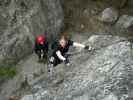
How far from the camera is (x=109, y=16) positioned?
19812 mm

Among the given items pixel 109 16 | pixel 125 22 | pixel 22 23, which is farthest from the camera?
pixel 109 16

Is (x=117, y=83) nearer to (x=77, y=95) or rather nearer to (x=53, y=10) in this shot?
(x=77, y=95)

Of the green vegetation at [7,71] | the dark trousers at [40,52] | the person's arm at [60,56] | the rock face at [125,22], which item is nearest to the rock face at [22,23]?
the green vegetation at [7,71]

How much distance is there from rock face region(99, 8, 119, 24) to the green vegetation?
6260mm

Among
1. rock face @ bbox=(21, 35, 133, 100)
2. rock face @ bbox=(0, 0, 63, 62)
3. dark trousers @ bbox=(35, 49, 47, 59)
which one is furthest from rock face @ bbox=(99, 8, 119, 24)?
dark trousers @ bbox=(35, 49, 47, 59)

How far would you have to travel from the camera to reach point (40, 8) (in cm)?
1806

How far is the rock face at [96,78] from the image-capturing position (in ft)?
44.2

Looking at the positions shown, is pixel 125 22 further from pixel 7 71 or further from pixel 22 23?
pixel 7 71

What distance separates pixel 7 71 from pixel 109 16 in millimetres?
6944

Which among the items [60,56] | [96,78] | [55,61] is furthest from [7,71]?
[96,78]

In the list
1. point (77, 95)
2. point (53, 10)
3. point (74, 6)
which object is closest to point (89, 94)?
point (77, 95)

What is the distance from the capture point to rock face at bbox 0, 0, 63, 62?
16703 mm

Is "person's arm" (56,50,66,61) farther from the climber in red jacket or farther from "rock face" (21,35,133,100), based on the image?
the climber in red jacket

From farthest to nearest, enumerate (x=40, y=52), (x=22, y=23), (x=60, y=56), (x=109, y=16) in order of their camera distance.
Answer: (x=109, y=16), (x=22, y=23), (x=40, y=52), (x=60, y=56)
